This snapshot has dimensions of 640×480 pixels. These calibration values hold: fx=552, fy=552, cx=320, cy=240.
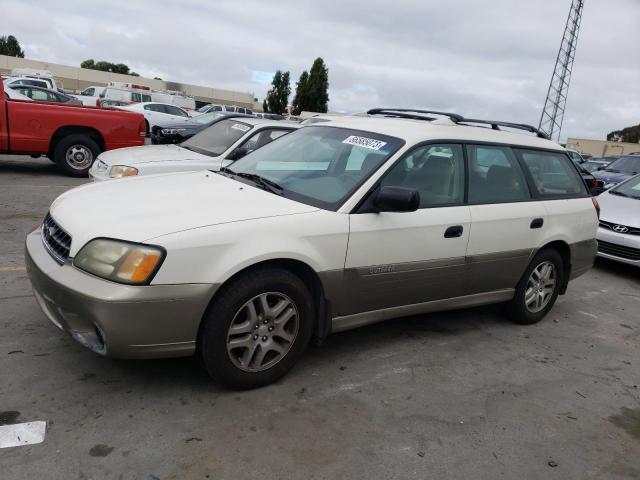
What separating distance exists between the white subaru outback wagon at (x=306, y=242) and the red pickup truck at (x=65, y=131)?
263 inches

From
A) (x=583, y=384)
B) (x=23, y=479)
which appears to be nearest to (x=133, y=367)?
(x=23, y=479)

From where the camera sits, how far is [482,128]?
4754 millimetres

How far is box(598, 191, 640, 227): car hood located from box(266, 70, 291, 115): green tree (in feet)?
149

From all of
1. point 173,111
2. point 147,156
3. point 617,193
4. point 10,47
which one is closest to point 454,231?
point 147,156

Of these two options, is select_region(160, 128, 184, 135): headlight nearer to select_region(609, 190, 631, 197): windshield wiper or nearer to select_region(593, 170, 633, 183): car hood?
Result: select_region(609, 190, 631, 197): windshield wiper

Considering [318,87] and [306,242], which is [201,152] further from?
[318,87]

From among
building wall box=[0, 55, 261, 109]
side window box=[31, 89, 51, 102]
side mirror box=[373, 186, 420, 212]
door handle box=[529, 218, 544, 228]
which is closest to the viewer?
side mirror box=[373, 186, 420, 212]

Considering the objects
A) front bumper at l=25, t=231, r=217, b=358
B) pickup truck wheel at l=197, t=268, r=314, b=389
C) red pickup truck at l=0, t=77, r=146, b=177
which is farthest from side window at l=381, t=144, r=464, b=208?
red pickup truck at l=0, t=77, r=146, b=177

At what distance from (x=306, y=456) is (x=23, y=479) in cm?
128

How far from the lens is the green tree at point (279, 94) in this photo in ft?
169

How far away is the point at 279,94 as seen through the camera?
168 feet

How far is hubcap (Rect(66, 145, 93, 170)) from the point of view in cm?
1017

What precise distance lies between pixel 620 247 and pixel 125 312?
6.62 meters

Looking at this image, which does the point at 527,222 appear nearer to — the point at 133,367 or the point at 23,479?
the point at 133,367
